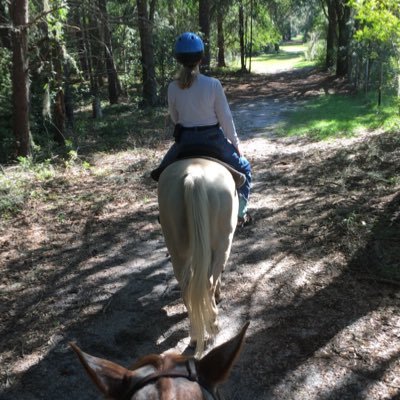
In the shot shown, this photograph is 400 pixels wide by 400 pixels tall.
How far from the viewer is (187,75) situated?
12.0 feet

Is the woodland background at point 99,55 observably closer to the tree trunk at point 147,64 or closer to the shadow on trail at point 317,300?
the tree trunk at point 147,64

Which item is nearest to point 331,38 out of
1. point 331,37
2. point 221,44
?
point 331,37

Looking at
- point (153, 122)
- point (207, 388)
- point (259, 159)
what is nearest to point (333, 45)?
point (153, 122)

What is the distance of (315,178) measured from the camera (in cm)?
762

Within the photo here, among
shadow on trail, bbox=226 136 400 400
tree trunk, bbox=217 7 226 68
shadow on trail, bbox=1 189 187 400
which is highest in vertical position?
tree trunk, bbox=217 7 226 68

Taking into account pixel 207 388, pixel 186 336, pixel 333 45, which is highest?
pixel 333 45

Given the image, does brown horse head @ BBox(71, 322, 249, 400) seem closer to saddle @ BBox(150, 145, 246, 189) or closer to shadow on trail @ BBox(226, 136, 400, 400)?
shadow on trail @ BBox(226, 136, 400, 400)

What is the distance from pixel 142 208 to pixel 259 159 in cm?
333

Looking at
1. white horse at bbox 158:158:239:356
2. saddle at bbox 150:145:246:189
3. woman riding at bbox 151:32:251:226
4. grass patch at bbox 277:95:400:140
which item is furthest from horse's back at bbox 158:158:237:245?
grass patch at bbox 277:95:400:140

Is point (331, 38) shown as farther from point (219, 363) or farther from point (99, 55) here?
point (219, 363)

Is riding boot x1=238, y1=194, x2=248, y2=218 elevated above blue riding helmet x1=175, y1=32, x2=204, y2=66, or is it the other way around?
blue riding helmet x1=175, y1=32, x2=204, y2=66

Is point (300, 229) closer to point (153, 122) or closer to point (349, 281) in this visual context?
point (349, 281)

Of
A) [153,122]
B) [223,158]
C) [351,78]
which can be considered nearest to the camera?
[223,158]

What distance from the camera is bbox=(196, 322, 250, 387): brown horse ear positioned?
1.46m
